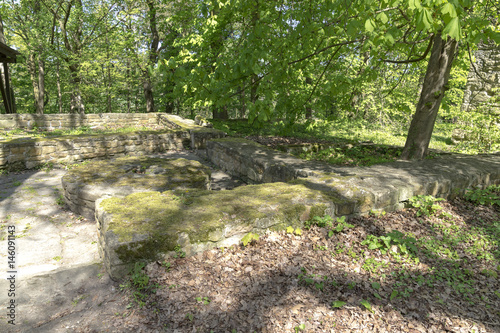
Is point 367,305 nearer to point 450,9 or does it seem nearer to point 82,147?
point 450,9

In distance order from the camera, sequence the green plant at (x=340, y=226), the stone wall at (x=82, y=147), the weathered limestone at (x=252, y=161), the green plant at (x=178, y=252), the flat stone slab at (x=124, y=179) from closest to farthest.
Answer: the green plant at (x=178, y=252) → the green plant at (x=340, y=226) → the flat stone slab at (x=124, y=179) → the weathered limestone at (x=252, y=161) → the stone wall at (x=82, y=147)

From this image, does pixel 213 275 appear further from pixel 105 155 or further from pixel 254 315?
pixel 105 155

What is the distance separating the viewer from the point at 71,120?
11.8m

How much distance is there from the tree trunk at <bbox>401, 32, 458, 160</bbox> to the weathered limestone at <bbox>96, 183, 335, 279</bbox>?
3888mm

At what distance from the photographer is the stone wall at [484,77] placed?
9484 millimetres

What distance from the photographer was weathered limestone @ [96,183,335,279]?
2.34 m

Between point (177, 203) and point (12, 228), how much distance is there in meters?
2.57

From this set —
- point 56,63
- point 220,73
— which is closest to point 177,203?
point 220,73

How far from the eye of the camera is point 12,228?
3.71 m

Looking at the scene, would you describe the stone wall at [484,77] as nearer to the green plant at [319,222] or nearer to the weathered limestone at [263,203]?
the weathered limestone at [263,203]

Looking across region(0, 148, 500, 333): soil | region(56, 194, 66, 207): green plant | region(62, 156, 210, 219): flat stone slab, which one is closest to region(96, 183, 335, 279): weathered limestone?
region(0, 148, 500, 333): soil

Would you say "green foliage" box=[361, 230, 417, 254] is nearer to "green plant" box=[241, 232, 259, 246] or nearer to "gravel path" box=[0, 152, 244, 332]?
"green plant" box=[241, 232, 259, 246]

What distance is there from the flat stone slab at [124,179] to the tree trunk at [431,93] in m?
4.65

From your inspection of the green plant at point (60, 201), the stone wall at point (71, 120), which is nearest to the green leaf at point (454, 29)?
the green plant at point (60, 201)
